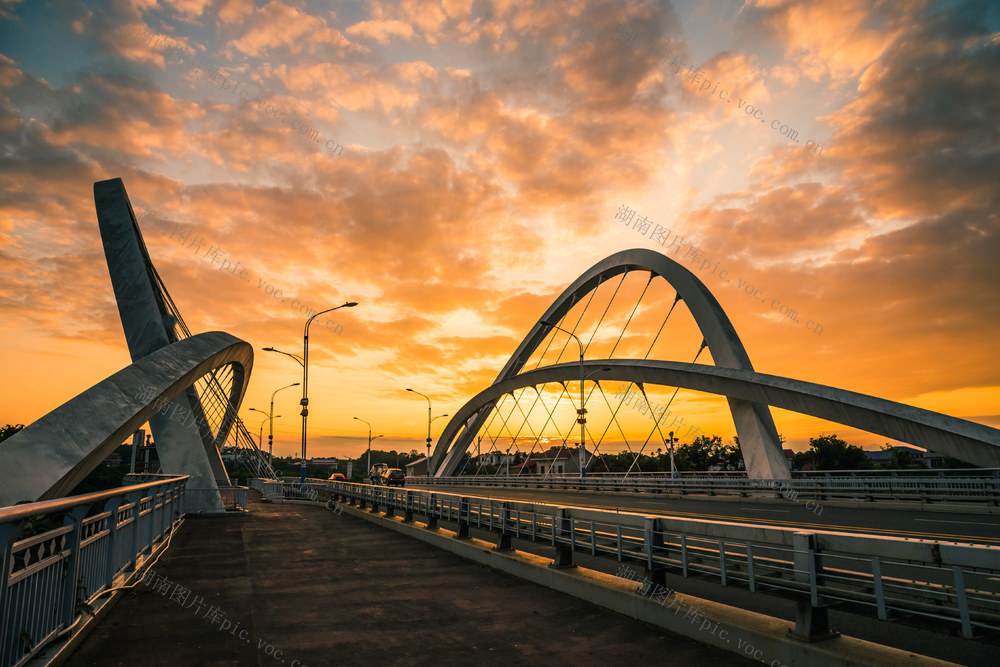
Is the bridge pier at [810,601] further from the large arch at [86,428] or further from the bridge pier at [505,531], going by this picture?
the large arch at [86,428]

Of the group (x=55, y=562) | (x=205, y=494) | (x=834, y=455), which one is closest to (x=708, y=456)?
(x=834, y=455)

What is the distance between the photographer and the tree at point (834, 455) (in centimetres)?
7488

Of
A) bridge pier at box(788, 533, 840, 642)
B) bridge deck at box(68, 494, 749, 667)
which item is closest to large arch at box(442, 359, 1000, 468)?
bridge deck at box(68, 494, 749, 667)

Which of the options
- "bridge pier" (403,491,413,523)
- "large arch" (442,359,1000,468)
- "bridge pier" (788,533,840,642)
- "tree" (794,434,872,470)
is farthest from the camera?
"tree" (794,434,872,470)

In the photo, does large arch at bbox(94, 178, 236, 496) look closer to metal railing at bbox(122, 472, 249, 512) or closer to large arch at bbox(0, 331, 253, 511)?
metal railing at bbox(122, 472, 249, 512)

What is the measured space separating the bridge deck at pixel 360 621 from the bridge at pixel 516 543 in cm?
7

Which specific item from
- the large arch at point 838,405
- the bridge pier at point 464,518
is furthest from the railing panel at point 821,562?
the large arch at point 838,405

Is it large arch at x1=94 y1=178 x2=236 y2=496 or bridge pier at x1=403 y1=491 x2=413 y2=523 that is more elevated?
large arch at x1=94 y1=178 x2=236 y2=496

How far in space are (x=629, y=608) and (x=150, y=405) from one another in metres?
13.8

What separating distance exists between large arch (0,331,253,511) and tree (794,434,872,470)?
246ft

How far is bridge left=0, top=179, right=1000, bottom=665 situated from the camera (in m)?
4.90

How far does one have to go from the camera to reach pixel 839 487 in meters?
24.3

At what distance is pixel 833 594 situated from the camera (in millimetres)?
5141

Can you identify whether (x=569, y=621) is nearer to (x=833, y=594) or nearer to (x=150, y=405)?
(x=833, y=594)
